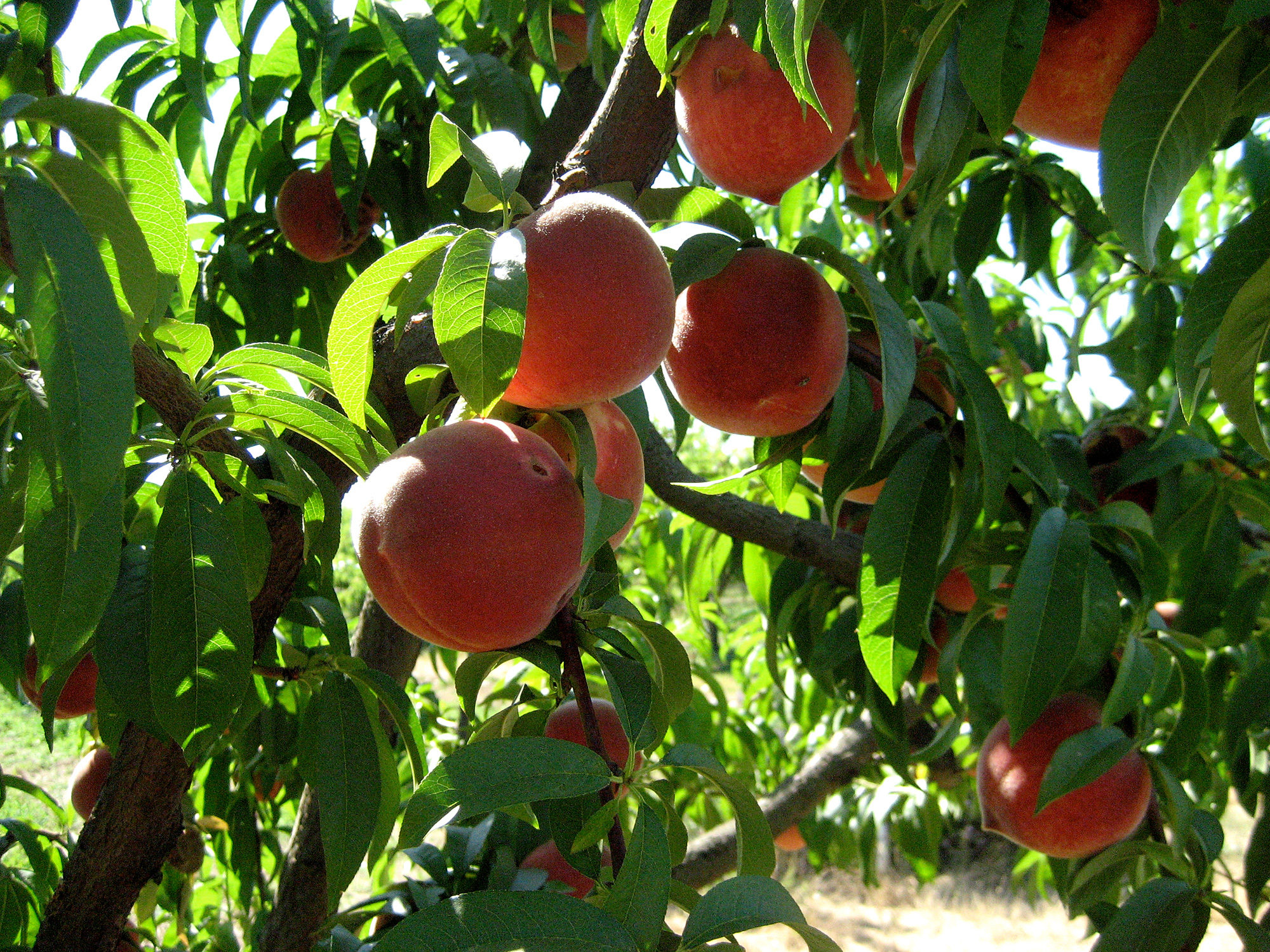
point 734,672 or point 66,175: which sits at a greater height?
point 66,175

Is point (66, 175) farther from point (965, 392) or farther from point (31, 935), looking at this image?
point (31, 935)

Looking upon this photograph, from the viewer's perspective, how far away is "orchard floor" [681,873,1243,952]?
3.57 meters

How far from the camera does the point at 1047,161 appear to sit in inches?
39.1

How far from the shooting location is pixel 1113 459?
1.16 m

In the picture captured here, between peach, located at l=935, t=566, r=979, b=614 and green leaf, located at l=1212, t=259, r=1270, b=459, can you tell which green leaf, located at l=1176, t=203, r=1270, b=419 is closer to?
green leaf, located at l=1212, t=259, r=1270, b=459

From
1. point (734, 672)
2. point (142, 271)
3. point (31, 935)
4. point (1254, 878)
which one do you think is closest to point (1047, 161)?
point (1254, 878)

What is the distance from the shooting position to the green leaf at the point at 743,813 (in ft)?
1.69

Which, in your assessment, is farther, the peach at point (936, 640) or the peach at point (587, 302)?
the peach at point (936, 640)

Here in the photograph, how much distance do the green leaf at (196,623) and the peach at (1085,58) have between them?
0.47m

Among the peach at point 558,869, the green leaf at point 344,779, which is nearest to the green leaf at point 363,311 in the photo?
the green leaf at point 344,779

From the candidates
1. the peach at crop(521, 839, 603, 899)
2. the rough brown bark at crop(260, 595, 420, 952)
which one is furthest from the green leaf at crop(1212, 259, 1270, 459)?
the rough brown bark at crop(260, 595, 420, 952)

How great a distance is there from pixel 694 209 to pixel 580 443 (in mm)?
192

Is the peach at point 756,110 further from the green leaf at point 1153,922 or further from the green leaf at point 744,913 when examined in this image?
the green leaf at point 1153,922

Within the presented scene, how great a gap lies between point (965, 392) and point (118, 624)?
0.53 meters
